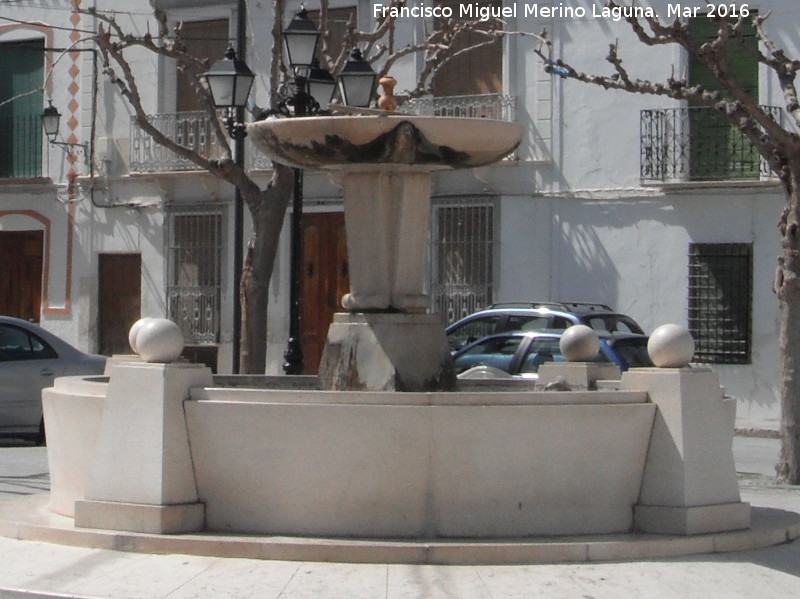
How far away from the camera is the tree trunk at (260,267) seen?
17.7 metres

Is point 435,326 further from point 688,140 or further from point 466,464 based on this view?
point 688,140

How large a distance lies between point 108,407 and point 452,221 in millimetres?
15742

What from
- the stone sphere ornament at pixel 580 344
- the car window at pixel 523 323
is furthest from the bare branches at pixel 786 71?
the car window at pixel 523 323

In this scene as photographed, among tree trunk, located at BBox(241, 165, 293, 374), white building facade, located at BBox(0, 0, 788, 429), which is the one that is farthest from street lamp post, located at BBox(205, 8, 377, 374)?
white building facade, located at BBox(0, 0, 788, 429)

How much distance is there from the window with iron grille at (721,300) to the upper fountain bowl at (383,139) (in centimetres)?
1338

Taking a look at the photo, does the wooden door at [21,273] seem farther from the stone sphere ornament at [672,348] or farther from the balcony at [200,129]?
the stone sphere ornament at [672,348]

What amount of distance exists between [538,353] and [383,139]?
8000 mm

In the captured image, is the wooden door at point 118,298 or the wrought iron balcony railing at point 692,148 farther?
the wooden door at point 118,298

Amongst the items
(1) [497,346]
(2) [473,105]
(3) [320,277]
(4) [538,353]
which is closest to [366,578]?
(4) [538,353]

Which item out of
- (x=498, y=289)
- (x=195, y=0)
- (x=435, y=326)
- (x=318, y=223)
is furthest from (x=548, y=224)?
(x=435, y=326)

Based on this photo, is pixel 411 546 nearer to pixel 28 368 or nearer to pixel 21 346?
pixel 28 368

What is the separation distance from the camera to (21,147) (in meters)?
27.6

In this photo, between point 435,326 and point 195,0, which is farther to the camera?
point 195,0

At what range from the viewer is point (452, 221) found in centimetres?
2391
